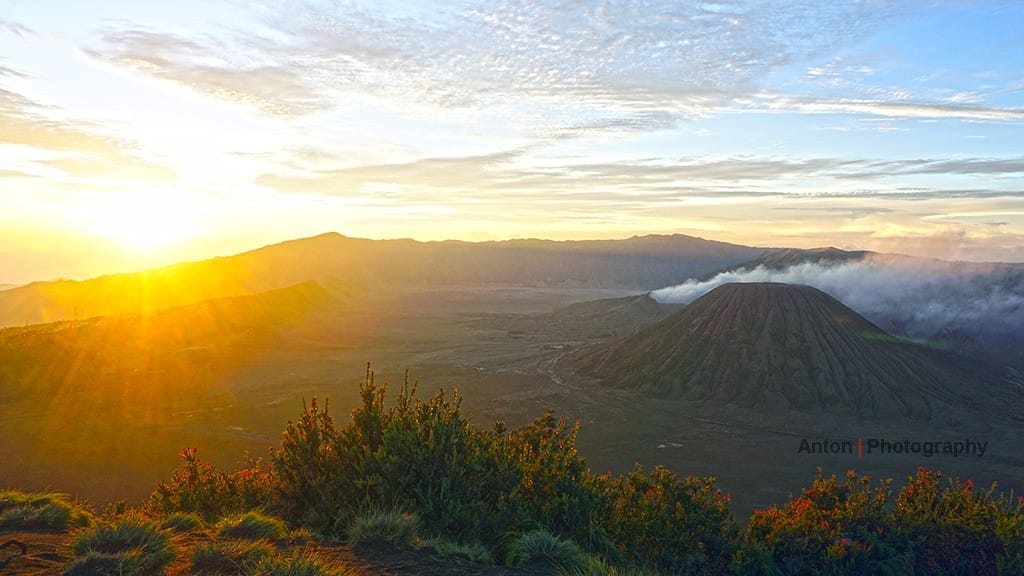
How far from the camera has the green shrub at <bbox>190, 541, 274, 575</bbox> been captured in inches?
276

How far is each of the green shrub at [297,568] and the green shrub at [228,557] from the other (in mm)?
130

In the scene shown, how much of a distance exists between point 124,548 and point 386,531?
9.74ft

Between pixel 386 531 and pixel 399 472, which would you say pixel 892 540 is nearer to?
pixel 399 472

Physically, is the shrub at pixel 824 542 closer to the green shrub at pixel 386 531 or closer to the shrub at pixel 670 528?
the shrub at pixel 670 528

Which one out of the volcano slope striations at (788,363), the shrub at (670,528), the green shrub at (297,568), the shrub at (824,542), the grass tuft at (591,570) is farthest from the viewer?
the volcano slope striations at (788,363)

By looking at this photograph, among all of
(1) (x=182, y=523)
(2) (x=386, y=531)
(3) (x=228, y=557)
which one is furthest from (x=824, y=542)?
(1) (x=182, y=523)

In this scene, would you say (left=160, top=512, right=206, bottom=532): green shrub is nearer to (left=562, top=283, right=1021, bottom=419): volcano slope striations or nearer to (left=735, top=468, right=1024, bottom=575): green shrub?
(left=735, top=468, right=1024, bottom=575): green shrub

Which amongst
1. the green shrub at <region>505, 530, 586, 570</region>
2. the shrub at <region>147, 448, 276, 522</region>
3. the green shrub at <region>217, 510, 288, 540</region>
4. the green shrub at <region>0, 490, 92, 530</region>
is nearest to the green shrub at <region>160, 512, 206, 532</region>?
the green shrub at <region>217, 510, 288, 540</region>

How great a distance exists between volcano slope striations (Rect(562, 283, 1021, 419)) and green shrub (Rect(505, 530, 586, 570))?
4964 centimetres

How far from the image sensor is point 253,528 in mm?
8680

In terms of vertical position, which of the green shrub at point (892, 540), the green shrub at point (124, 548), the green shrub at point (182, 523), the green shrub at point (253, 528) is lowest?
the green shrub at point (892, 540)

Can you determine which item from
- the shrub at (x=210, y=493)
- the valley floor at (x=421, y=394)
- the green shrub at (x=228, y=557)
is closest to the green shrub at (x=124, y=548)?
the green shrub at (x=228, y=557)

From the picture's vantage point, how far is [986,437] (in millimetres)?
45625

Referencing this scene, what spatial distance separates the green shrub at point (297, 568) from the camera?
251 inches
